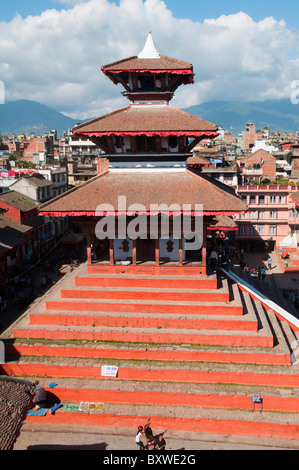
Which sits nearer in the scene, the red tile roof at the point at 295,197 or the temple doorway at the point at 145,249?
the temple doorway at the point at 145,249

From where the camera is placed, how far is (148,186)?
14.4 m

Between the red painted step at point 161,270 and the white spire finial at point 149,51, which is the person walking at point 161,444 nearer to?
the red painted step at point 161,270

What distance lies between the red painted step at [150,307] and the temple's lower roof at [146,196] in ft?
12.0

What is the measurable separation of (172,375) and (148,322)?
2.13 metres

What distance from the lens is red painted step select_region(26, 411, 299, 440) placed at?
11.4 m

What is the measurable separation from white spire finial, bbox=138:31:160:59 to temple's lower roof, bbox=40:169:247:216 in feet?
17.6

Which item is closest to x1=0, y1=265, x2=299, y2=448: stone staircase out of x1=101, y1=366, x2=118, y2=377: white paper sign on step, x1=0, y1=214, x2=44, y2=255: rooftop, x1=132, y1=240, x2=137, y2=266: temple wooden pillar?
x1=101, y1=366, x2=118, y2=377: white paper sign on step

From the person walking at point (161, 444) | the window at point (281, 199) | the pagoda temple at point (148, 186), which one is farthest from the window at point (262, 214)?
the person walking at point (161, 444)

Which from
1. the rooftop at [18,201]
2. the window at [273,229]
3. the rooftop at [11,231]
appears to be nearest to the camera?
the rooftop at [11,231]

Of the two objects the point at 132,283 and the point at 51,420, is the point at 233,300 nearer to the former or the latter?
the point at 132,283

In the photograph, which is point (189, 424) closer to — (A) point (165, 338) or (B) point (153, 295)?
(A) point (165, 338)

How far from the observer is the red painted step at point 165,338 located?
42.4 ft

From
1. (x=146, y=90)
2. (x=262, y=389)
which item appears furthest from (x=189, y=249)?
(x=146, y=90)

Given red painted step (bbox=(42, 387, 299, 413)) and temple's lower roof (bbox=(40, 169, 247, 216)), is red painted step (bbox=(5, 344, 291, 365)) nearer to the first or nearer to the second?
red painted step (bbox=(42, 387, 299, 413))
